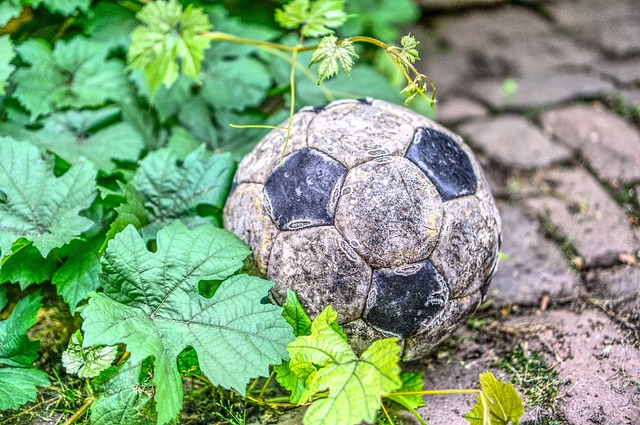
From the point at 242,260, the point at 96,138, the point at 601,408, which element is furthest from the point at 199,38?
the point at 601,408

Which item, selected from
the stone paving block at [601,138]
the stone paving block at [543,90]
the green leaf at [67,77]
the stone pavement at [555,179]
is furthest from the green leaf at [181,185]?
the stone paving block at [543,90]

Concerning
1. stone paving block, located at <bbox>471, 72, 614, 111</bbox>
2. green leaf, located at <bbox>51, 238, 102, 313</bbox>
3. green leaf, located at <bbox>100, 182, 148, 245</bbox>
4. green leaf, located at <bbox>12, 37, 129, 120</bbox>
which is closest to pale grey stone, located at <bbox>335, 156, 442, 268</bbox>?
green leaf, located at <bbox>100, 182, 148, 245</bbox>

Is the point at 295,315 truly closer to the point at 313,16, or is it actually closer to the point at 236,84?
the point at 313,16

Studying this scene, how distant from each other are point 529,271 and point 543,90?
64.7 inches

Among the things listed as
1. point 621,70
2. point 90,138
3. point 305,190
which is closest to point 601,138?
point 621,70

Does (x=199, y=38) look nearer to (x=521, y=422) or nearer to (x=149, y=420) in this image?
(x=149, y=420)

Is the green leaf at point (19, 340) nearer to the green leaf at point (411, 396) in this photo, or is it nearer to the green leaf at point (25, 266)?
the green leaf at point (25, 266)

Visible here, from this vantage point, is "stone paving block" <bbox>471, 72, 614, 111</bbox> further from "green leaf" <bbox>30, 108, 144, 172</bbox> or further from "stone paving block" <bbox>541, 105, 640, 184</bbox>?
"green leaf" <bbox>30, 108, 144, 172</bbox>

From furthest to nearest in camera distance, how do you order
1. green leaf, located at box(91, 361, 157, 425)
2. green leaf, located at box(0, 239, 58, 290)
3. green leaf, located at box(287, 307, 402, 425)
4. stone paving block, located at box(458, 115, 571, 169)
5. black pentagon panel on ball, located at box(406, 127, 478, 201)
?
stone paving block, located at box(458, 115, 571, 169)
green leaf, located at box(0, 239, 58, 290)
black pentagon panel on ball, located at box(406, 127, 478, 201)
green leaf, located at box(91, 361, 157, 425)
green leaf, located at box(287, 307, 402, 425)

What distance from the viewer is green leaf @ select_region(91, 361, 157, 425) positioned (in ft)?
5.66

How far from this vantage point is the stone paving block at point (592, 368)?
1.79 metres

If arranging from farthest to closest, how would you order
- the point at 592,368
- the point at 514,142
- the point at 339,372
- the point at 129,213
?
the point at 514,142, the point at 129,213, the point at 592,368, the point at 339,372

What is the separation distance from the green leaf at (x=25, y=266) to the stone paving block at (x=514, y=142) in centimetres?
233

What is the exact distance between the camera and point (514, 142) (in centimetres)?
331
